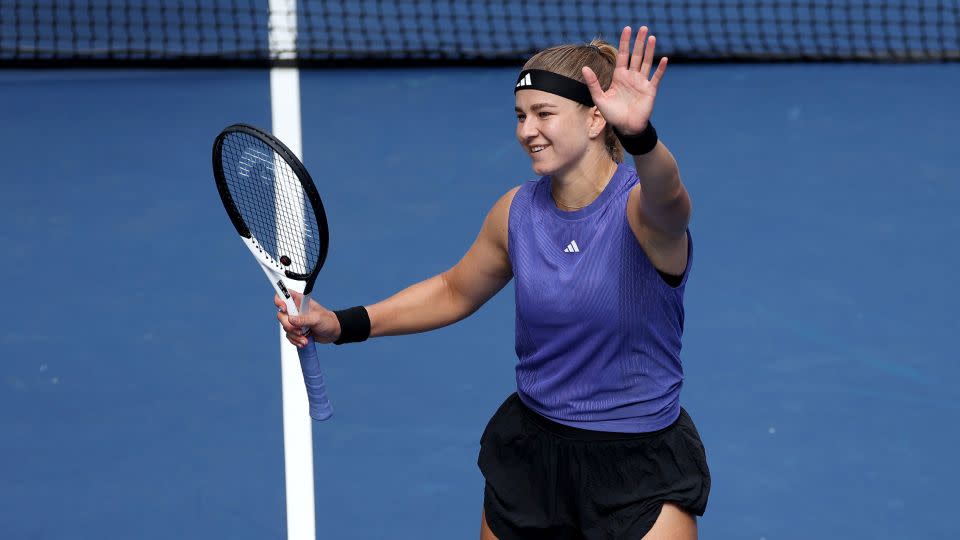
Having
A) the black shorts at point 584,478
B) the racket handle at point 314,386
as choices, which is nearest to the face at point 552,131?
the black shorts at point 584,478

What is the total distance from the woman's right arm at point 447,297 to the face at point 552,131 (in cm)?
29

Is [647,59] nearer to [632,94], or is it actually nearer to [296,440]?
[632,94]

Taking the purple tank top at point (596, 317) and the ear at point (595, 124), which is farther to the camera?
the ear at point (595, 124)

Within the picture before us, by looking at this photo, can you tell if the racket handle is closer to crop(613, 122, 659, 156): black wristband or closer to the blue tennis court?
crop(613, 122, 659, 156): black wristband

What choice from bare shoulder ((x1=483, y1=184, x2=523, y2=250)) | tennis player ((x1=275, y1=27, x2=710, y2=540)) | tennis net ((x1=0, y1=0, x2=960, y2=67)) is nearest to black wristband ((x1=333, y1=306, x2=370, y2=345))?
tennis player ((x1=275, y1=27, x2=710, y2=540))

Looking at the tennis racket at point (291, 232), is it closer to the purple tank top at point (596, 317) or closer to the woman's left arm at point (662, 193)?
the purple tank top at point (596, 317)

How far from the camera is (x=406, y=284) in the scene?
24.6 feet

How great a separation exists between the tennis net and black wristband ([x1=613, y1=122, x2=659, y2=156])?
7.05m

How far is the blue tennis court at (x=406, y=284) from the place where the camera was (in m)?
5.99

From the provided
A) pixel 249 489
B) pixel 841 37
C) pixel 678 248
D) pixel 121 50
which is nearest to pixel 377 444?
pixel 249 489

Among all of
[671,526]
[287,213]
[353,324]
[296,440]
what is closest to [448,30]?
[296,440]

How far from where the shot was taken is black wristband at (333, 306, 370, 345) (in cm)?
442

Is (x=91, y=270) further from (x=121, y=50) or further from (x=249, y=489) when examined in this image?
(x=121, y=50)

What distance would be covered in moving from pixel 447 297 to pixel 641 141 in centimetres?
119
